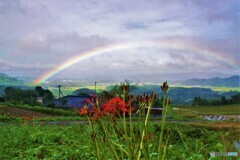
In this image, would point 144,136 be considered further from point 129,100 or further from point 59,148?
point 59,148

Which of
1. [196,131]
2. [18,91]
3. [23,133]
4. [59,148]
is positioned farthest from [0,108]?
[59,148]

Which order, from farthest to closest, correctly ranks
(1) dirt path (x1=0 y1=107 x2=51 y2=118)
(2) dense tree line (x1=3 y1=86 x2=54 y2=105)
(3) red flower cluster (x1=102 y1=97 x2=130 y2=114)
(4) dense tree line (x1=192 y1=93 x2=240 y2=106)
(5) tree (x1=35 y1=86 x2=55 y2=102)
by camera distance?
(5) tree (x1=35 y1=86 x2=55 y2=102), (2) dense tree line (x1=3 y1=86 x2=54 y2=105), (4) dense tree line (x1=192 y1=93 x2=240 y2=106), (1) dirt path (x1=0 y1=107 x2=51 y2=118), (3) red flower cluster (x1=102 y1=97 x2=130 y2=114)

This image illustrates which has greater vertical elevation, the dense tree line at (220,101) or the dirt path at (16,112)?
the dense tree line at (220,101)

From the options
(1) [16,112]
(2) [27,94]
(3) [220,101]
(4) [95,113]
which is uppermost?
(4) [95,113]

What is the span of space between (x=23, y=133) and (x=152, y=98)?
4806mm

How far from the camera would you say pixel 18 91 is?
3206cm

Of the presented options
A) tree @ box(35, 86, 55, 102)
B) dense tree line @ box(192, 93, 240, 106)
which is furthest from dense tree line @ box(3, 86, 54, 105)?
dense tree line @ box(192, 93, 240, 106)

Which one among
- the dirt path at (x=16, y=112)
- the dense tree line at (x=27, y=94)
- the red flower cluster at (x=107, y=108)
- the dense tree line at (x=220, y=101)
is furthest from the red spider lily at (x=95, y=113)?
the dense tree line at (x=27, y=94)

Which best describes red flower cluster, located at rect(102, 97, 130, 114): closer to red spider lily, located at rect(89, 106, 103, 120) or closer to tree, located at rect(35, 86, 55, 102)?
red spider lily, located at rect(89, 106, 103, 120)

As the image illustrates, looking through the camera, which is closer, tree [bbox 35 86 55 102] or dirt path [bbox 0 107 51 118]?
dirt path [bbox 0 107 51 118]

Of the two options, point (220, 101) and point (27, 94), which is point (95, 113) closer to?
point (220, 101)

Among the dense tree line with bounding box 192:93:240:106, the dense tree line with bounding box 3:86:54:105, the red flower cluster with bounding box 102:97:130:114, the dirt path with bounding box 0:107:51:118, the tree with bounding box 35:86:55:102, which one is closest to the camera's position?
the red flower cluster with bounding box 102:97:130:114

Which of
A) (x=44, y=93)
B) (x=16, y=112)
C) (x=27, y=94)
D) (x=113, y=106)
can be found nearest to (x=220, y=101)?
(x=44, y=93)

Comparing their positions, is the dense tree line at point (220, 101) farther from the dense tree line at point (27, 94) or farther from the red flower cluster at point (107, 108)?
the red flower cluster at point (107, 108)
